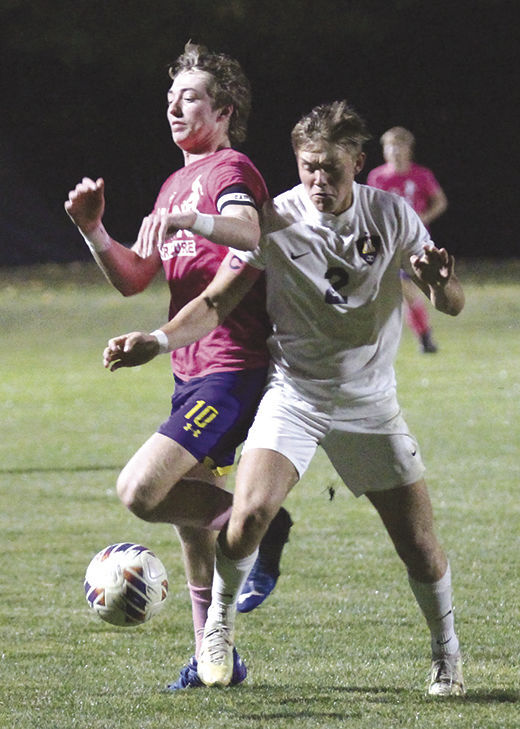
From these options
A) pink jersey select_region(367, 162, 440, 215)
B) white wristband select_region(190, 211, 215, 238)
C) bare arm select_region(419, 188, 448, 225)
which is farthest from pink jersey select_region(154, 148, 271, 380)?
pink jersey select_region(367, 162, 440, 215)

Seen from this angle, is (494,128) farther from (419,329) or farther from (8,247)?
(419,329)

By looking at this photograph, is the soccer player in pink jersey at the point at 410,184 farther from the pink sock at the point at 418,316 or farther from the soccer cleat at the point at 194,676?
the soccer cleat at the point at 194,676

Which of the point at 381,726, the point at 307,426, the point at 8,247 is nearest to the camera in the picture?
the point at 381,726

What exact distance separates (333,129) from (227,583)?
5.29ft

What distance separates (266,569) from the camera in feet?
18.6

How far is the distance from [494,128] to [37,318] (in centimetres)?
1546

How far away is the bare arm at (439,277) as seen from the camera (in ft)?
15.5

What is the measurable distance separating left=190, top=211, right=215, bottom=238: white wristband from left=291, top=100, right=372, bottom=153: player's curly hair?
0.47m

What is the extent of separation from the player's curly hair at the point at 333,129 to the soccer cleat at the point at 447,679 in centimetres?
181

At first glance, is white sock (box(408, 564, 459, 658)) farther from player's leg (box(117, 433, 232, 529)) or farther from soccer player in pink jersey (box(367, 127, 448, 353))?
soccer player in pink jersey (box(367, 127, 448, 353))

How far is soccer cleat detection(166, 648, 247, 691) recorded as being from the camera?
16.6 feet

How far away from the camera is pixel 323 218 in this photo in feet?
16.3

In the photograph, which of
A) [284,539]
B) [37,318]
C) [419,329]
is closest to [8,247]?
[37,318]

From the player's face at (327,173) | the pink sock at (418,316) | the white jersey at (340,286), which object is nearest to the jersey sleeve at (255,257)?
the white jersey at (340,286)
